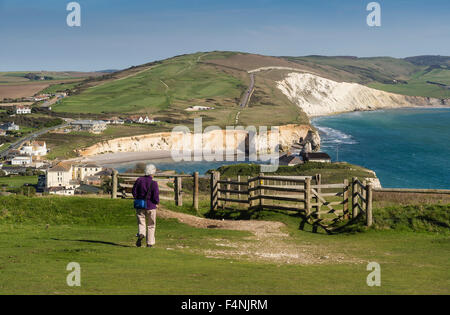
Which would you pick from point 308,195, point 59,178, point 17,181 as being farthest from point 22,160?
point 308,195

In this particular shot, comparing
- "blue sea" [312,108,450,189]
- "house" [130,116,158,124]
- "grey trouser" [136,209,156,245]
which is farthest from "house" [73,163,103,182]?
"grey trouser" [136,209,156,245]

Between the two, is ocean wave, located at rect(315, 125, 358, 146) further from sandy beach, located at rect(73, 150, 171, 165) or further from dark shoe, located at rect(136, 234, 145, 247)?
dark shoe, located at rect(136, 234, 145, 247)

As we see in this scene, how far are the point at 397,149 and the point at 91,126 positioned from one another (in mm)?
80859

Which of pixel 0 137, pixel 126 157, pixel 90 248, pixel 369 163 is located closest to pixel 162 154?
pixel 126 157

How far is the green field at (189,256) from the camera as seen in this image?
32.0ft

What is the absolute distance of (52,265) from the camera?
11367 millimetres

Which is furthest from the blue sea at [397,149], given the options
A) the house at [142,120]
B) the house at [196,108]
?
the house at [142,120]

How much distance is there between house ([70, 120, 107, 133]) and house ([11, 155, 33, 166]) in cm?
3208

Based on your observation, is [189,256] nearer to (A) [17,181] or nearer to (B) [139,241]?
(B) [139,241]

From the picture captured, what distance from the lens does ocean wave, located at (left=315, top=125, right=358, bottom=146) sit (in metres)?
145

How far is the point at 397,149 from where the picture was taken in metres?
132
